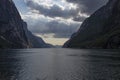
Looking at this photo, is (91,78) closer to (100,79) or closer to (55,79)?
(100,79)

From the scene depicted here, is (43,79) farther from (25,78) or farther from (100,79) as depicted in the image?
(100,79)

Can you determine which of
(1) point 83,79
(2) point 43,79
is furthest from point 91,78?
(2) point 43,79

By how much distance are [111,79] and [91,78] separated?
6.39 meters

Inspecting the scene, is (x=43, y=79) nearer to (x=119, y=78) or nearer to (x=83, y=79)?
(x=83, y=79)

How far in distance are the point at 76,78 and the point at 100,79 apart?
320 inches

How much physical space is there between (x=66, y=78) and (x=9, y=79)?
60.2ft

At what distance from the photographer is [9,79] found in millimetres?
72500

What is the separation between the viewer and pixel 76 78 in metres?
76.3

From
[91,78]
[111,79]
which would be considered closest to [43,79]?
[91,78]

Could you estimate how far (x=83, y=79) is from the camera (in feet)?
244

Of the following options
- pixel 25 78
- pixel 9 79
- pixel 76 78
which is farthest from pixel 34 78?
pixel 76 78

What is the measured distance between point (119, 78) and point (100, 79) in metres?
6.16

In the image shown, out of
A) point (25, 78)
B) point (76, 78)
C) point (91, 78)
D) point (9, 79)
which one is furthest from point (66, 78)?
point (9, 79)

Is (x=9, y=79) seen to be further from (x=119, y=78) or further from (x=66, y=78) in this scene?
(x=119, y=78)
